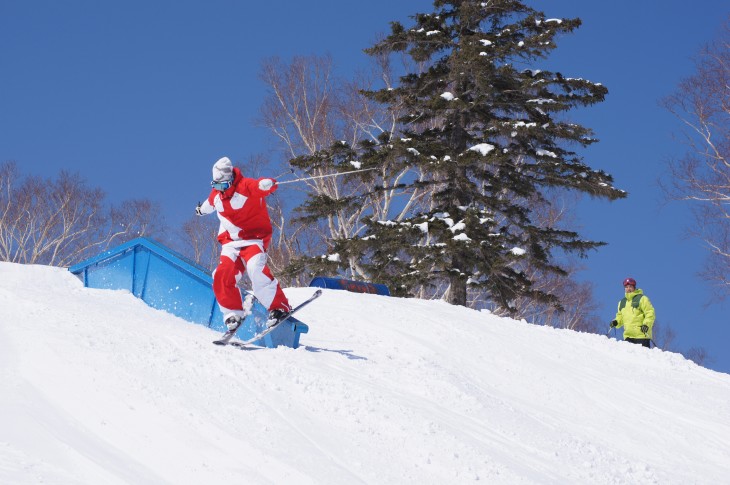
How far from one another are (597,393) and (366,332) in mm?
2338

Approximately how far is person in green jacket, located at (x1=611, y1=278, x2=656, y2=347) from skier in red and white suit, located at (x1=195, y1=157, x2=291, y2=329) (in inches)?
266

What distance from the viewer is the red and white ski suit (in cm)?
691

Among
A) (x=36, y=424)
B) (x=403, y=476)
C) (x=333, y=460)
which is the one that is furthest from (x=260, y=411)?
(x=36, y=424)

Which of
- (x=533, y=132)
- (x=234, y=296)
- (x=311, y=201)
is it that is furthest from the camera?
(x=311, y=201)

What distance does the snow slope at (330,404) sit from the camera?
3.99 meters

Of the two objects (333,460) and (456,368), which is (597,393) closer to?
(456,368)

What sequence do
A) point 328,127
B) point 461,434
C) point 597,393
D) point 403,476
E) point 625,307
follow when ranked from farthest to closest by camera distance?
point 328,127 < point 625,307 < point 597,393 < point 461,434 < point 403,476

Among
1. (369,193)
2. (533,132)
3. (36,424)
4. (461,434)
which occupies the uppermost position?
(533,132)

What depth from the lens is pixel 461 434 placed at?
17.0 feet

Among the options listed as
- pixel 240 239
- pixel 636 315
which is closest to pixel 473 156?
pixel 636 315

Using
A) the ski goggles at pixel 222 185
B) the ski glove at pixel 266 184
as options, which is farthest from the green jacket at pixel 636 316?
the ski goggles at pixel 222 185

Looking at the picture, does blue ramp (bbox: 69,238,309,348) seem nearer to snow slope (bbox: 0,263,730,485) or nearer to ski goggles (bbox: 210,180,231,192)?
snow slope (bbox: 0,263,730,485)

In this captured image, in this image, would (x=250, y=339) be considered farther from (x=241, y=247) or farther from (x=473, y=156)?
(x=473, y=156)

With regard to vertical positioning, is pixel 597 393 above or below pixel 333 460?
above
